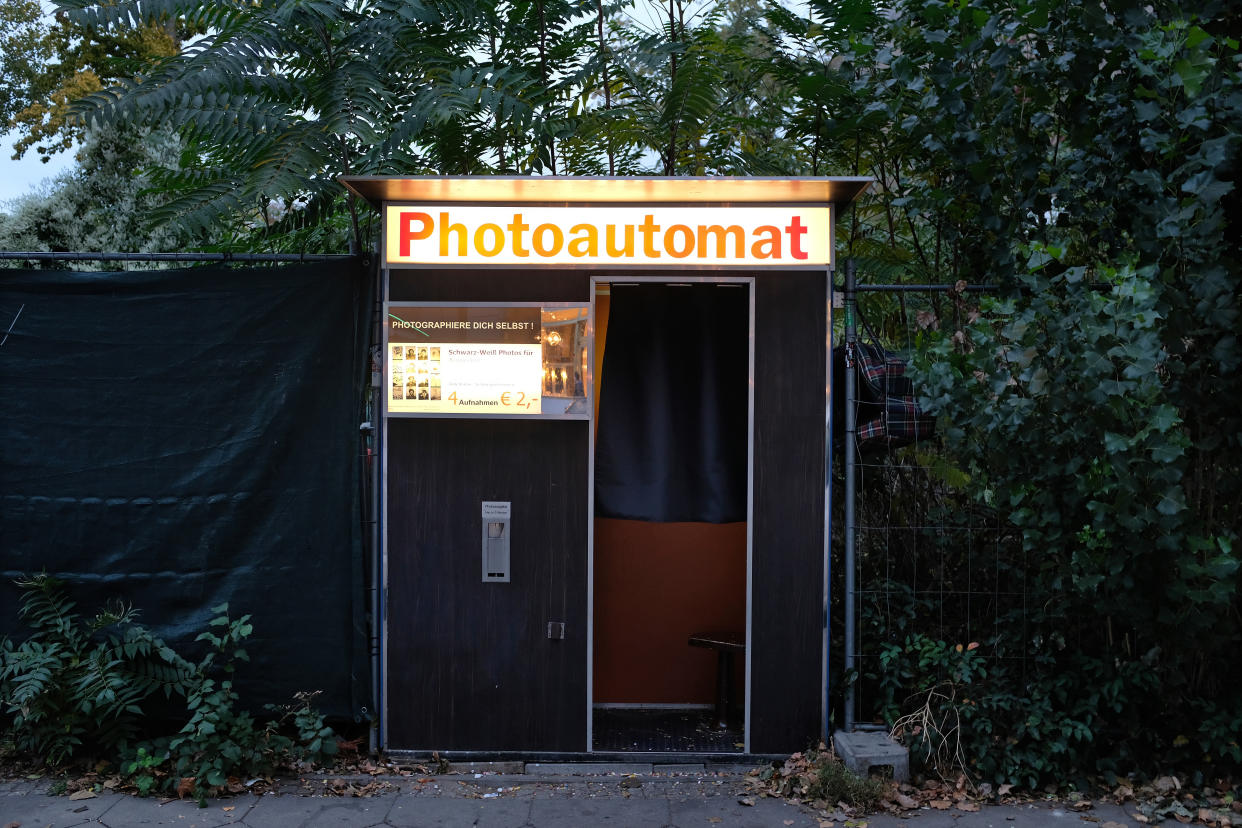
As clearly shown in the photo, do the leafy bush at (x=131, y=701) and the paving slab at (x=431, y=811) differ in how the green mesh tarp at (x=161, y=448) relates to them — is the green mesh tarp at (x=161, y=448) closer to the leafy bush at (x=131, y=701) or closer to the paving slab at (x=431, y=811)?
the leafy bush at (x=131, y=701)

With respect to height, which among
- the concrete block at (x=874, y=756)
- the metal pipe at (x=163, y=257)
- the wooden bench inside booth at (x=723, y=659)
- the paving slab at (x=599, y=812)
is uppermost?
the metal pipe at (x=163, y=257)

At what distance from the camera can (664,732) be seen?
5.74m

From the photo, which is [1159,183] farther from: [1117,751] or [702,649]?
[702,649]

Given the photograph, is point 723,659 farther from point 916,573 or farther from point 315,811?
point 315,811

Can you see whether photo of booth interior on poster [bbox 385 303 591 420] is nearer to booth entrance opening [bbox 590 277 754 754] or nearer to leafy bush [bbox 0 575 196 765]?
booth entrance opening [bbox 590 277 754 754]

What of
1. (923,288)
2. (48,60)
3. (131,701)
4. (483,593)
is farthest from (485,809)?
(48,60)

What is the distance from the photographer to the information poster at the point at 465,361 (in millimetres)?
5152

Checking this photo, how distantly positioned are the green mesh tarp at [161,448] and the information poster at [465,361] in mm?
520

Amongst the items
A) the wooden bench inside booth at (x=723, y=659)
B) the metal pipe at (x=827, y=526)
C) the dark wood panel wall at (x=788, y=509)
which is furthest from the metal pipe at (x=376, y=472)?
the metal pipe at (x=827, y=526)

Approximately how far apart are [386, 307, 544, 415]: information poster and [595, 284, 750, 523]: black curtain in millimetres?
827

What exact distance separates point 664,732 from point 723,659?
595 mm

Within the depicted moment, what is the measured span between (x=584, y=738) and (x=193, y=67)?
4.47 metres

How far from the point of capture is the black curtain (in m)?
5.80

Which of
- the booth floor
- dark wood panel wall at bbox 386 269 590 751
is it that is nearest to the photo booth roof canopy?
dark wood panel wall at bbox 386 269 590 751
